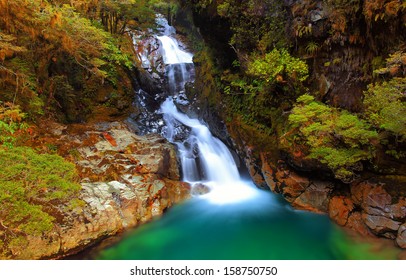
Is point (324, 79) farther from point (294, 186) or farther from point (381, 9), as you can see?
point (294, 186)

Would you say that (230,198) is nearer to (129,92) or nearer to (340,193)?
(340,193)

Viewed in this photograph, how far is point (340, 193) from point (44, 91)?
10752mm

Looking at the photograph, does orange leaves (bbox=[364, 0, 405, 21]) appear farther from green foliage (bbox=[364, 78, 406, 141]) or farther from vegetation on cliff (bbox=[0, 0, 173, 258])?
vegetation on cliff (bbox=[0, 0, 173, 258])

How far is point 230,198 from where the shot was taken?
935 cm

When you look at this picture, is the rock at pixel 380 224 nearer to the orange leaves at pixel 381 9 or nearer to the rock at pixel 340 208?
the rock at pixel 340 208

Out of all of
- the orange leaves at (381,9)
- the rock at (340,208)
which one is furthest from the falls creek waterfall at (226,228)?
the orange leaves at (381,9)

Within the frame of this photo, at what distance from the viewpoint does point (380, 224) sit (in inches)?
235

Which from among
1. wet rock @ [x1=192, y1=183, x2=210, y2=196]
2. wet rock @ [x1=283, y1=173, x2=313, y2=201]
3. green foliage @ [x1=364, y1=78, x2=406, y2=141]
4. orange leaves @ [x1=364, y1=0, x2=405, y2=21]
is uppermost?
orange leaves @ [x1=364, y1=0, x2=405, y2=21]

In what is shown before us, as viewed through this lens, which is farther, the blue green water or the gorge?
the blue green water

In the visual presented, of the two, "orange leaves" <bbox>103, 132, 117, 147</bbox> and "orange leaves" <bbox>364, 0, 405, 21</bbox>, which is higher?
"orange leaves" <bbox>364, 0, 405, 21</bbox>

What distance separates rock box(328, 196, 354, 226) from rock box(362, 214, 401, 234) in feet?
2.01

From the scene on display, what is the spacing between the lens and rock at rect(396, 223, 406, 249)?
18.1ft

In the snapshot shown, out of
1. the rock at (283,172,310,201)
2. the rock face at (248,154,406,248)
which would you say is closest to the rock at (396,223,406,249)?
the rock face at (248,154,406,248)

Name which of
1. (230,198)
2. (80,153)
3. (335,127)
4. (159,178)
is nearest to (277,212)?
(230,198)
